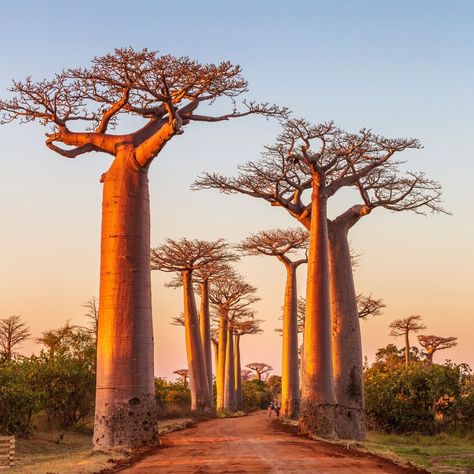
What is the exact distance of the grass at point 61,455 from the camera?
11.0m

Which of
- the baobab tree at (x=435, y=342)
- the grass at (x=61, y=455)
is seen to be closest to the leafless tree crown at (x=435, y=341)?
the baobab tree at (x=435, y=342)

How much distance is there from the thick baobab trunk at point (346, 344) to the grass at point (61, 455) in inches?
183

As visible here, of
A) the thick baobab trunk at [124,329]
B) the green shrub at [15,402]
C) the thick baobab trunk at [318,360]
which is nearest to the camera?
the thick baobab trunk at [124,329]

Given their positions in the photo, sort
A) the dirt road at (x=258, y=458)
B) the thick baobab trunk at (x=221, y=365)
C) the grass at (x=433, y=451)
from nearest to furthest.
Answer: the dirt road at (x=258, y=458)
the grass at (x=433, y=451)
the thick baobab trunk at (x=221, y=365)

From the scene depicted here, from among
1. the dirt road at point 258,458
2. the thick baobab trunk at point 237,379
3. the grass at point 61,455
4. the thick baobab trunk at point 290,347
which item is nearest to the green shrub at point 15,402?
the grass at point 61,455

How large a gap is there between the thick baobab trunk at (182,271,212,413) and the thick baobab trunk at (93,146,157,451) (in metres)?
16.1

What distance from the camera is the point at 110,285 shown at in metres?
14.4

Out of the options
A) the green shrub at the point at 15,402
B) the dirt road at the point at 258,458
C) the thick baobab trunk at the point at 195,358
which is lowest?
the dirt road at the point at 258,458

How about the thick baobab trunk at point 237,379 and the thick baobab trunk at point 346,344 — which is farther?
the thick baobab trunk at point 237,379

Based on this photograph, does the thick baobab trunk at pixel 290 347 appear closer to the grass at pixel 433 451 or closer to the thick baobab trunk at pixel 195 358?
the thick baobab trunk at pixel 195 358

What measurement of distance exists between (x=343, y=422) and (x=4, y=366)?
8.94 meters

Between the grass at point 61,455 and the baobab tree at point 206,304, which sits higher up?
the baobab tree at point 206,304

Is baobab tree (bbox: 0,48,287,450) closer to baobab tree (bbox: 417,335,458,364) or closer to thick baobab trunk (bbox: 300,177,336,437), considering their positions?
thick baobab trunk (bbox: 300,177,336,437)

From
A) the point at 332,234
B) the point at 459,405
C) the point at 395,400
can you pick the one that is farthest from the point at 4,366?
the point at 459,405
